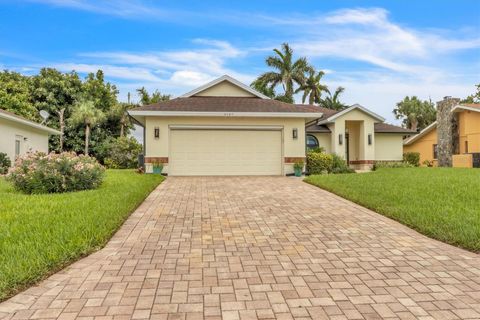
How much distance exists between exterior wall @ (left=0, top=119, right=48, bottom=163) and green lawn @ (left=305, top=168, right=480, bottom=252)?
15698 mm

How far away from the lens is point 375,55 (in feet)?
62.3

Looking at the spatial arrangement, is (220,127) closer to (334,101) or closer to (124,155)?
(124,155)

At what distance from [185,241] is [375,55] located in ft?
57.8

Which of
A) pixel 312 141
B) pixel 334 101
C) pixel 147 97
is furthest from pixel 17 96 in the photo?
pixel 334 101

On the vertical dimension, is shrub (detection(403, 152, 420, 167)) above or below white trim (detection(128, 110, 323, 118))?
below

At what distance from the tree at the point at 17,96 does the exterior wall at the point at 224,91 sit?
705 inches

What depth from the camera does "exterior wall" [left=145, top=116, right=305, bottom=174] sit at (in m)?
15.2

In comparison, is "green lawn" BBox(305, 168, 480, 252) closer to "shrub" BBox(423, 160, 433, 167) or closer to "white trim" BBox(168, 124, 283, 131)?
"white trim" BBox(168, 124, 283, 131)

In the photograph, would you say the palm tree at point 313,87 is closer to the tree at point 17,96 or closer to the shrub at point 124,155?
the shrub at point 124,155

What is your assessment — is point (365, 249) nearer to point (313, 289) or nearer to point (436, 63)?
point (313, 289)

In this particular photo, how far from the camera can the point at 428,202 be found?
7371mm

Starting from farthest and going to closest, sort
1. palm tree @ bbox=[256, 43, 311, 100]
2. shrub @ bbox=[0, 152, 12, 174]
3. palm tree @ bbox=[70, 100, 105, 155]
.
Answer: palm tree @ bbox=[256, 43, 311, 100]
palm tree @ bbox=[70, 100, 105, 155]
shrub @ bbox=[0, 152, 12, 174]

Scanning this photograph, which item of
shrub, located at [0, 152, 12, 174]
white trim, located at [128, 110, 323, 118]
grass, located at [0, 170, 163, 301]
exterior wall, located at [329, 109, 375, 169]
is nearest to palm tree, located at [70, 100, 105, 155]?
shrub, located at [0, 152, 12, 174]

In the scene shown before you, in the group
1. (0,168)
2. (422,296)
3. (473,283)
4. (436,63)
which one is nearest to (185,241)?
(422,296)
